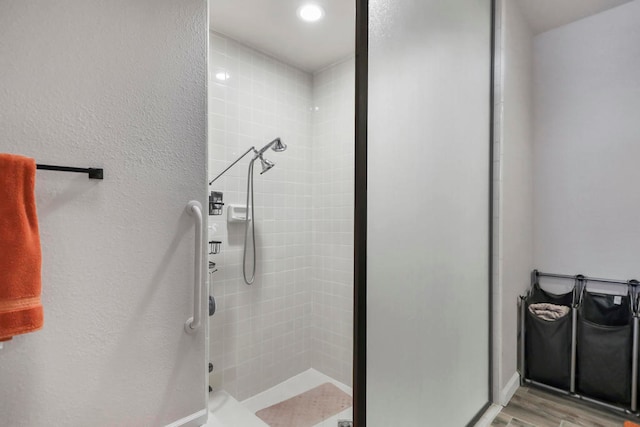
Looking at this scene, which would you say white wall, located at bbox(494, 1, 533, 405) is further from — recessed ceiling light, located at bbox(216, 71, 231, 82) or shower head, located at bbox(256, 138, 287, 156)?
recessed ceiling light, located at bbox(216, 71, 231, 82)

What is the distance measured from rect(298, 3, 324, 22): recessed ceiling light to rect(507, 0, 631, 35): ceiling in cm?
147

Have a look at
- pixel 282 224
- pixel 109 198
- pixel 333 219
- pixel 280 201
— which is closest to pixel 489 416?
pixel 333 219

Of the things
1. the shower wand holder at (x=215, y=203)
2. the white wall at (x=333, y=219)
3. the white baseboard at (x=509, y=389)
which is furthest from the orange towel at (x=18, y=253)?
the white baseboard at (x=509, y=389)

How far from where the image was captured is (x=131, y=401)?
0.87 meters

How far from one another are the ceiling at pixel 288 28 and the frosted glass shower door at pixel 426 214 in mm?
799

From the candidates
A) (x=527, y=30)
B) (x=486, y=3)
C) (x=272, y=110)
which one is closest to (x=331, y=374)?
(x=272, y=110)

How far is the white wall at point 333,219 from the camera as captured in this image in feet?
8.09

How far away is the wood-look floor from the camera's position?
1744 millimetres

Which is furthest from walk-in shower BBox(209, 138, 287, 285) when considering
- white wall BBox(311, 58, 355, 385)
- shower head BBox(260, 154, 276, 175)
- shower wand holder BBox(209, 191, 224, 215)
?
white wall BBox(311, 58, 355, 385)

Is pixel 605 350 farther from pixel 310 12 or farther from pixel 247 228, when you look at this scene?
pixel 310 12

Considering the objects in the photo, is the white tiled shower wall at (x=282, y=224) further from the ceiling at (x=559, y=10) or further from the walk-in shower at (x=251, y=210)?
the ceiling at (x=559, y=10)

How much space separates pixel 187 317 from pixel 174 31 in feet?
3.07

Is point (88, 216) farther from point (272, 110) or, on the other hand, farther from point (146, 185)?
point (272, 110)

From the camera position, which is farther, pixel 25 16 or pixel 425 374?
pixel 425 374
